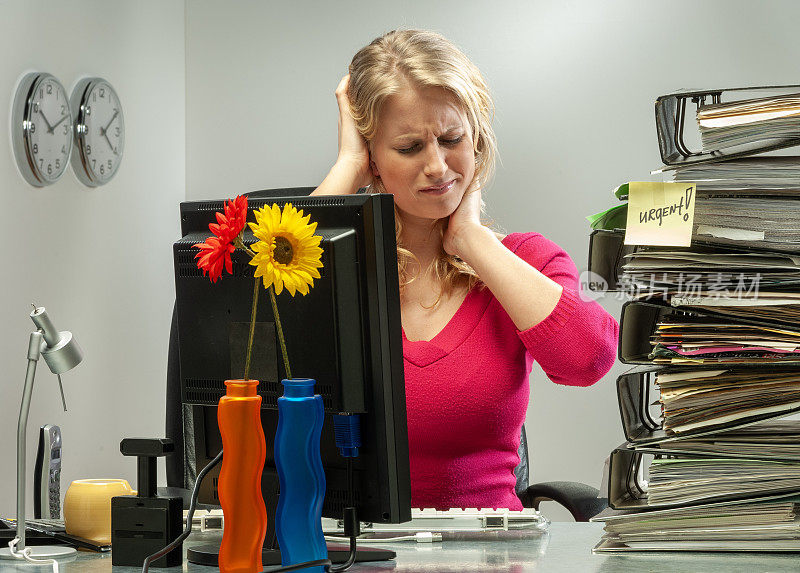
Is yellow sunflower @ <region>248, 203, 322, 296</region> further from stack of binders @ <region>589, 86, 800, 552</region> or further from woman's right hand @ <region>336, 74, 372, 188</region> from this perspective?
woman's right hand @ <region>336, 74, 372, 188</region>

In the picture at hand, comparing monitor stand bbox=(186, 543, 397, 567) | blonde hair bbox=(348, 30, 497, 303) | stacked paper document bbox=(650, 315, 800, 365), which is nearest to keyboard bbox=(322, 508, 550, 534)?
monitor stand bbox=(186, 543, 397, 567)

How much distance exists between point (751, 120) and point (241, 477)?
2.21 feet

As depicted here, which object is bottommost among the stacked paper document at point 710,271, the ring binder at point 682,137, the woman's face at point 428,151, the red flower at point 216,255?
the stacked paper document at point 710,271

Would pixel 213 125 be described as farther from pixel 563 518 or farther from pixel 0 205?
pixel 563 518

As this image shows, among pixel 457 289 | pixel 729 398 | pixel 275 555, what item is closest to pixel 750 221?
pixel 729 398

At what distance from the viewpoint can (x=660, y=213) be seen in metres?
1.03

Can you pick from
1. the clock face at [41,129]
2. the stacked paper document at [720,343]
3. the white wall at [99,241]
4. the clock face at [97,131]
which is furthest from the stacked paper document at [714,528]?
the clock face at [97,131]

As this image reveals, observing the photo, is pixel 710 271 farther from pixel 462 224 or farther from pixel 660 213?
pixel 462 224

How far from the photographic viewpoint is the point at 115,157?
119 inches

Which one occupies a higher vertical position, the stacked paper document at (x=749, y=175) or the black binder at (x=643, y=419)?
the stacked paper document at (x=749, y=175)

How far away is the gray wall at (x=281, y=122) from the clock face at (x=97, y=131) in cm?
6

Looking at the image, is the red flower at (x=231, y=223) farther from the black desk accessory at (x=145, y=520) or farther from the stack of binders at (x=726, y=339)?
the stack of binders at (x=726, y=339)

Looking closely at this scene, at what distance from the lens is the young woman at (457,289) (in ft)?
5.47

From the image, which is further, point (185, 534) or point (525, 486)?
point (525, 486)
